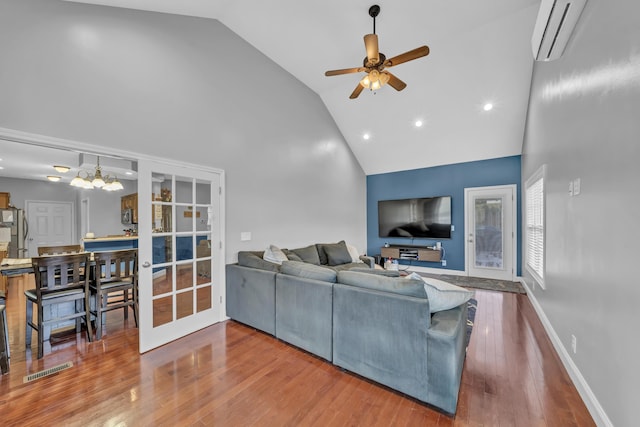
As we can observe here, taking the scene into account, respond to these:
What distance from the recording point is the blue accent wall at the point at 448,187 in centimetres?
539

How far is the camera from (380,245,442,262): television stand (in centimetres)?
595

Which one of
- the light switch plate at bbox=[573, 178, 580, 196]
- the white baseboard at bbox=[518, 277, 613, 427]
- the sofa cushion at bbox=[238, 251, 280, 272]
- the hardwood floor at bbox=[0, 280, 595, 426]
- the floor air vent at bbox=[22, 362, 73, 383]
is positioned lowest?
the hardwood floor at bbox=[0, 280, 595, 426]

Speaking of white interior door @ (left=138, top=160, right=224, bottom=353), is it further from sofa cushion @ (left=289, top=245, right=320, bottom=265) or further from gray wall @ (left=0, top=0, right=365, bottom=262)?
sofa cushion @ (left=289, top=245, right=320, bottom=265)

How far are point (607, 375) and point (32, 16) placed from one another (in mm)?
4966

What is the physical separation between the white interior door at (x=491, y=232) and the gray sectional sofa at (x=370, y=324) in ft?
13.7

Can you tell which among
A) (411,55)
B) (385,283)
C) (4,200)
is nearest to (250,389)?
(385,283)

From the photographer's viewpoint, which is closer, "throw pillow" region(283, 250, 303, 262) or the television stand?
"throw pillow" region(283, 250, 303, 262)

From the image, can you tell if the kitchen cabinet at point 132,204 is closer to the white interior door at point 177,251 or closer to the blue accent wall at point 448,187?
the white interior door at point 177,251

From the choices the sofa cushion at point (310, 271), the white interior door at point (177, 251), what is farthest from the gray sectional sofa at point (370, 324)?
the white interior door at point (177, 251)

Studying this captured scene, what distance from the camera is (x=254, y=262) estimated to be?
3.26 meters

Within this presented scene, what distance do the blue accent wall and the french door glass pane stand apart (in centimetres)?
29

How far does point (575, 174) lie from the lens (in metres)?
2.10

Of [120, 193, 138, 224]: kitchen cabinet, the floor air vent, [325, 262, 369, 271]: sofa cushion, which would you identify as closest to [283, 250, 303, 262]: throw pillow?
[325, 262, 369, 271]: sofa cushion

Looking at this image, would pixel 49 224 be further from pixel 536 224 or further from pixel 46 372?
pixel 536 224
